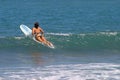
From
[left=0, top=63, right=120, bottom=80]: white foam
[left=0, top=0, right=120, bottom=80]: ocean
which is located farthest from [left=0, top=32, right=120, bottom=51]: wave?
[left=0, top=63, right=120, bottom=80]: white foam

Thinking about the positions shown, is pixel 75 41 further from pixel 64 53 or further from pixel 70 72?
pixel 70 72

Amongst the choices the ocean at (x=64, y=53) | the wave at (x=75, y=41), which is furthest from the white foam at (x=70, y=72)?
the wave at (x=75, y=41)

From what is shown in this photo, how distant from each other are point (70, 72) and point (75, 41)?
8.97 m

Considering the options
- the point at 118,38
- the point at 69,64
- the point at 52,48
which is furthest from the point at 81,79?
the point at 118,38

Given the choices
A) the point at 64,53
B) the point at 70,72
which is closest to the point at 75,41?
the point at 64,53

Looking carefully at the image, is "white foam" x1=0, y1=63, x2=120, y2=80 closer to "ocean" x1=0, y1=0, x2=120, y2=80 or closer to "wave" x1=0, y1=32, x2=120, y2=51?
"ocean" x1=0, y1=0, x2=120, y2=80

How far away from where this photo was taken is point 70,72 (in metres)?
15.6

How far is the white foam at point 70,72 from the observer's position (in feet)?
48.6

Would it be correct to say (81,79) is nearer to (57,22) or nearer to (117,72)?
(117,72)

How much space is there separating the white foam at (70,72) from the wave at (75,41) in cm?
542

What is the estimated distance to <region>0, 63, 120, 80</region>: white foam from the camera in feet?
48.6

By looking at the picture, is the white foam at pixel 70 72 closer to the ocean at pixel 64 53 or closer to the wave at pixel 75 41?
the ocean at pixel 64 53

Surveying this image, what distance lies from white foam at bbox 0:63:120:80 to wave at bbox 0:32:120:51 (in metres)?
5.42

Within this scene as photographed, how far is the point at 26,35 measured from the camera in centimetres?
2545
